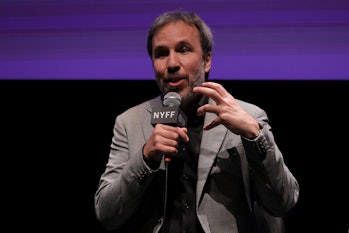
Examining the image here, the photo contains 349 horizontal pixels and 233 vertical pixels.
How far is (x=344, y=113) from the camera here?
8.77 feet

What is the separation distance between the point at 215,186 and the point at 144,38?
129 centimetres

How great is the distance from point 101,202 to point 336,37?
160 centimetres

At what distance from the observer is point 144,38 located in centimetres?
292

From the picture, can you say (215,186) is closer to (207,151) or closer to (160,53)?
(207,151)

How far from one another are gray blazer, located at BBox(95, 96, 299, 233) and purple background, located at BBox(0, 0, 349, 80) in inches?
32.4

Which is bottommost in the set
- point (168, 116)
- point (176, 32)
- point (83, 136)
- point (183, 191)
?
point (183, 191)

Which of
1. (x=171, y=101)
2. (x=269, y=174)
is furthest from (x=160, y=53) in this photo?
(x=269, y=174)

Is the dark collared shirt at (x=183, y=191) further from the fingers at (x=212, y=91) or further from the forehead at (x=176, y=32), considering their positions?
the forehead at (x=176, y=32)

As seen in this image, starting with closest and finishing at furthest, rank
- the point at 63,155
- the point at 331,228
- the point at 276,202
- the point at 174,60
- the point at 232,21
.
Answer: the point at 276,202 → the point at 174,60 → the point at 331,228 → the point at 232,21 → the point at 63,155

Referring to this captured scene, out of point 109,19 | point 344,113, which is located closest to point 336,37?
point 344,113

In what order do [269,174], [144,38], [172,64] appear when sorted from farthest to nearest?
[144,38], [172,64], [269,174]

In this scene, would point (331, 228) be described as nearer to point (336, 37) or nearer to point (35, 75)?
point (336, 37)

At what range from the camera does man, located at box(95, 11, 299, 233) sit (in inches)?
68.1

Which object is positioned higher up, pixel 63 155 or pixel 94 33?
pixel 94 33
